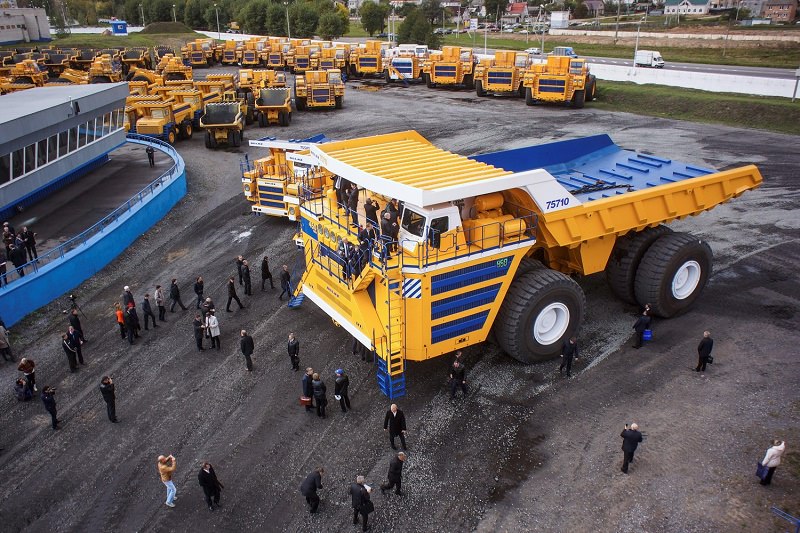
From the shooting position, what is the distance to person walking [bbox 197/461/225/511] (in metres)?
8.34

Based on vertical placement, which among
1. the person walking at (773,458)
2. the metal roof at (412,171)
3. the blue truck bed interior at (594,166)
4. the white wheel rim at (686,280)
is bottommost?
the person walking at (773,458)

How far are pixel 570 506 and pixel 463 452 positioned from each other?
1832 millimetres

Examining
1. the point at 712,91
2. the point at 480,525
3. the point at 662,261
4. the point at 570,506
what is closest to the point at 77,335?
the point at 480,525

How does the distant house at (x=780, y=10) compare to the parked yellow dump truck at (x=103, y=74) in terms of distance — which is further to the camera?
the distant house at (x=780, y=10)

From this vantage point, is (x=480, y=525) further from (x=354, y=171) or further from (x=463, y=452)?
(x=354, y=171)

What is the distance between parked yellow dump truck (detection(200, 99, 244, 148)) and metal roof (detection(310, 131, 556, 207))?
17165 mm

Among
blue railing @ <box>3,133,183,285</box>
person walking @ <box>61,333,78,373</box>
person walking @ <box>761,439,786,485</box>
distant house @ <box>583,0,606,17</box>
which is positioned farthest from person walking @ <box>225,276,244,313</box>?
distant house @ <box>583,0,606,17</box>

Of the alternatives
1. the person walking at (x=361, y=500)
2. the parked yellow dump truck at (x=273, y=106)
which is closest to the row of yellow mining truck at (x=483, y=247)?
the person walking at (x=361, y=500)

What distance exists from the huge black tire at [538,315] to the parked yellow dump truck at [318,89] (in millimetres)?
28533

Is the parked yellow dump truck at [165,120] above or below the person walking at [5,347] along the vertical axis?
above

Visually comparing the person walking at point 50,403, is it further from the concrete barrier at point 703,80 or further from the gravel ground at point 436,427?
the concrete barrier at point 703,80

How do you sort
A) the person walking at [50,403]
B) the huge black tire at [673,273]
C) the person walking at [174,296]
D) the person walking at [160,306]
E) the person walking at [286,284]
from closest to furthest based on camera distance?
1. the person walking at [50,403]
2. the huge black tire at [673,273]
3. the person walking at [160,306]
4. the person walking at [174,296]
5. the person walking at [286,284]

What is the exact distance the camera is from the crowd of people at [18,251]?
14938 millimetres

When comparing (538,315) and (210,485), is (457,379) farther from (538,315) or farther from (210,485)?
(210,485)
